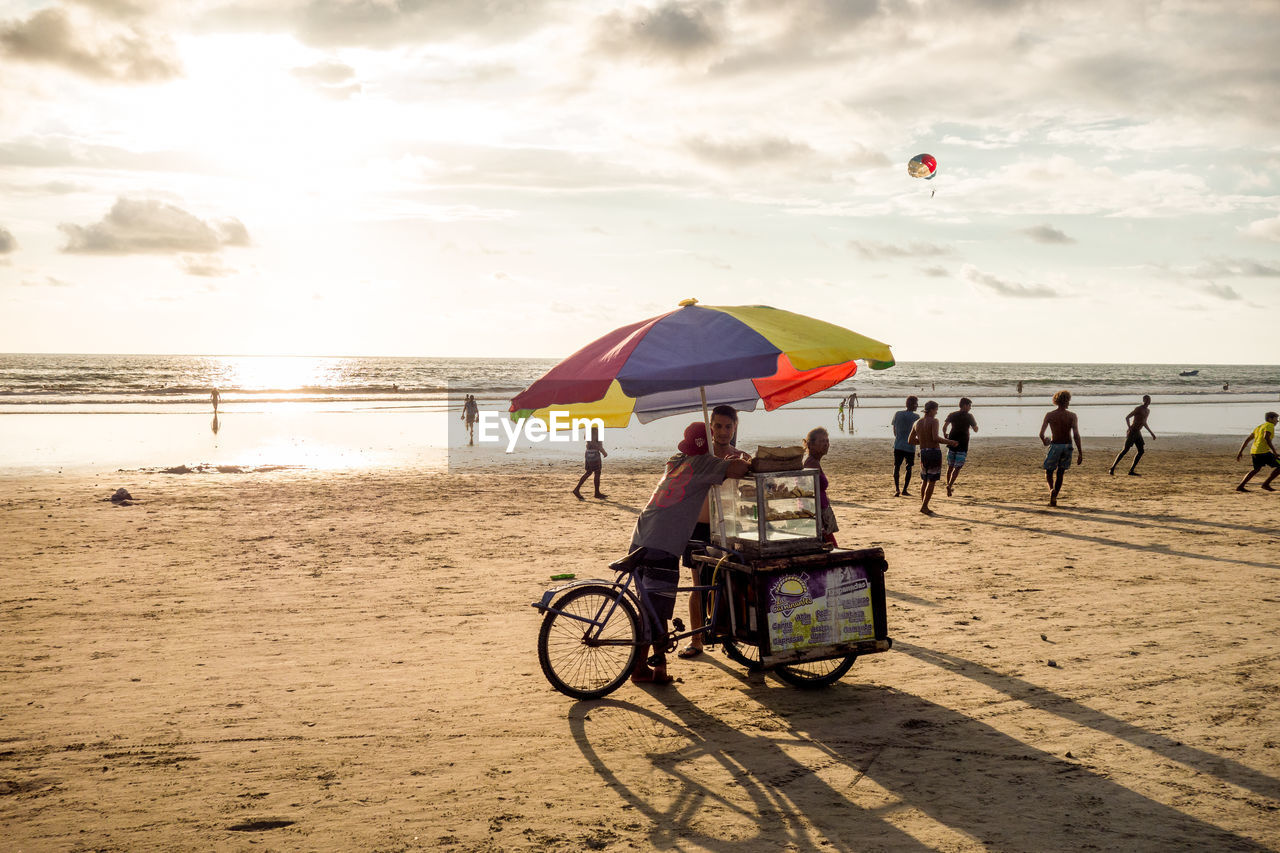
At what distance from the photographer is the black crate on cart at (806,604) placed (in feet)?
19.3

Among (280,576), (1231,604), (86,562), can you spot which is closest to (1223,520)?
(1231,604)

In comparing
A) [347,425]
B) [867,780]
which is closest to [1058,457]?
[867,780]

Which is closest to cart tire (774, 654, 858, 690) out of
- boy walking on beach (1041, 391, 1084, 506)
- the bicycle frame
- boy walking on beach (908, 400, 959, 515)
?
the bicycle frame

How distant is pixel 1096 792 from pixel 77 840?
5.26 metres

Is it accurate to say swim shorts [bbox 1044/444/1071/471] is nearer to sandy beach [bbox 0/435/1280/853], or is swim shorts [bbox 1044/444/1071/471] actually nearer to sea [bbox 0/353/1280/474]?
sandy beach [bbox 0/435/1280/853]

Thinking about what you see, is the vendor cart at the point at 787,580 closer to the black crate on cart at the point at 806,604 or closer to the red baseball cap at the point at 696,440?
the black crate on cart at the point at 806,604

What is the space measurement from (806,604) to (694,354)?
189 centimetres

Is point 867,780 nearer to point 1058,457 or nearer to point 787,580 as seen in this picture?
point 787,580

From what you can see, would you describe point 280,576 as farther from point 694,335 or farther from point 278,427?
point 278,427

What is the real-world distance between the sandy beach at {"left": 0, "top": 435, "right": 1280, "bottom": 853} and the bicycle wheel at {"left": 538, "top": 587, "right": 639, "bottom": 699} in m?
0.20

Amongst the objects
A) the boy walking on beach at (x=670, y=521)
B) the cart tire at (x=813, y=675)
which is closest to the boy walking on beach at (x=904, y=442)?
the cart tire at (x=813, y=675)

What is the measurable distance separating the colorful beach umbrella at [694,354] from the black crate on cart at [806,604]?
4.26 feet

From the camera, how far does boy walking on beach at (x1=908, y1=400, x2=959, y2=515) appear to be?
45.9 ft

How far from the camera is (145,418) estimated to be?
115 feet
